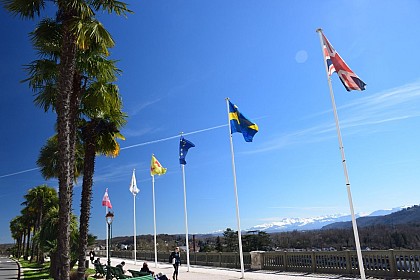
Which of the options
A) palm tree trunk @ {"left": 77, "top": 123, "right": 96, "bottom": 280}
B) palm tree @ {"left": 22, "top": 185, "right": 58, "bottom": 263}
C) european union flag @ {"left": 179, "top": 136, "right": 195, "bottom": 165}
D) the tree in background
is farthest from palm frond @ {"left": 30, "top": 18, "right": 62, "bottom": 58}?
palm tree @ {"left": 22, "top": 185, "right": 58, "bottom": 263}

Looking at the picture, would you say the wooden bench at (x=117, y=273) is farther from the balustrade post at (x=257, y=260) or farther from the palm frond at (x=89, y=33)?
the palm frond at (x=89, y=33)

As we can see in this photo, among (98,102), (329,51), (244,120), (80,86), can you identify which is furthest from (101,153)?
(329,51)

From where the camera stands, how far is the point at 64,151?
9.10 m

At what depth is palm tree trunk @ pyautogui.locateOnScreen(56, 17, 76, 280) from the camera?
884 cm

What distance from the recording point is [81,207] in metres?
14.3

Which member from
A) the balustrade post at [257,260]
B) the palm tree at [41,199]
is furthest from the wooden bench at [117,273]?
the palm tree at [41,199]

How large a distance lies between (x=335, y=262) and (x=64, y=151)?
1181 cm

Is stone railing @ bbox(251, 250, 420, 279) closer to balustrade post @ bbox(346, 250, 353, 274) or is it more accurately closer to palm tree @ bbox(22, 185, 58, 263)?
balustrade post @ bbox(346, 250, 353, 274)

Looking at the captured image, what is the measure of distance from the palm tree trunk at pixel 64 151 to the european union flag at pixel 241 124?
350 inches

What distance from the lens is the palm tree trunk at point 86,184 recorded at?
13.9 metres

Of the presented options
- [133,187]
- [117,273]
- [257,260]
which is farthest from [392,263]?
[133,187]

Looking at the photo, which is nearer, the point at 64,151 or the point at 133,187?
the point at 64,151

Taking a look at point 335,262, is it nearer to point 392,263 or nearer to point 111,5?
point 392,263

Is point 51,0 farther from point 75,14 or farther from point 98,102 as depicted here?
point 98,102
